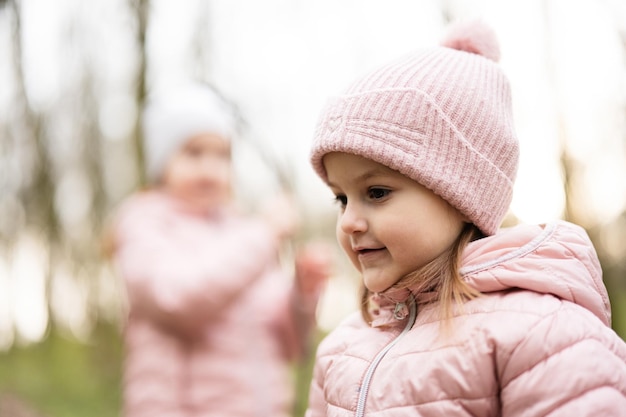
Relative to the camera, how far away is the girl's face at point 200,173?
3465 millimetres

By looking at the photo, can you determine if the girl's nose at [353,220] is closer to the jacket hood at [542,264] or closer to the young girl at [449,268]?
the young girl at [449,268]

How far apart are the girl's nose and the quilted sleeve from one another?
448mm

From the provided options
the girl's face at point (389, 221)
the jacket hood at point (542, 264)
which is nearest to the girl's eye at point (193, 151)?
the girl's face at point (389, 221)

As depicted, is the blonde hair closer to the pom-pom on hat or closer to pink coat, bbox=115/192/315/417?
pink coat, bbox=115/192/315/417

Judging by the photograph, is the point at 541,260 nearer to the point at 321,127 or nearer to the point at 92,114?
the point at 321,127

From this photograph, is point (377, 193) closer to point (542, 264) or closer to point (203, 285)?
point (542, 264)

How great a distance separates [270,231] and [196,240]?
0.34m

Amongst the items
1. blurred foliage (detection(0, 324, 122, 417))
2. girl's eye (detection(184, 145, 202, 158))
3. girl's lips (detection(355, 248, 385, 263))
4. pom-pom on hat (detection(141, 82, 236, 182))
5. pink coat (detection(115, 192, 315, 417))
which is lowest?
blurred foliage (detection(0, 324, 122, 417))

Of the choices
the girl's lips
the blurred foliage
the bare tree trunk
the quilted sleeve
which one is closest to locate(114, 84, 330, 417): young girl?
the girl's lips

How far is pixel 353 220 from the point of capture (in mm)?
1718

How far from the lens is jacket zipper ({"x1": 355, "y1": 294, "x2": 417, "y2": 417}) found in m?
1.64

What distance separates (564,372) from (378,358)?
16.8 inches

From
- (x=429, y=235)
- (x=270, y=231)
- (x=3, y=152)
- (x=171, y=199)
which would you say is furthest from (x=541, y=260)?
(x=3, y=152)

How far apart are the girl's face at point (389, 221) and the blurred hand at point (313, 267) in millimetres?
1393
